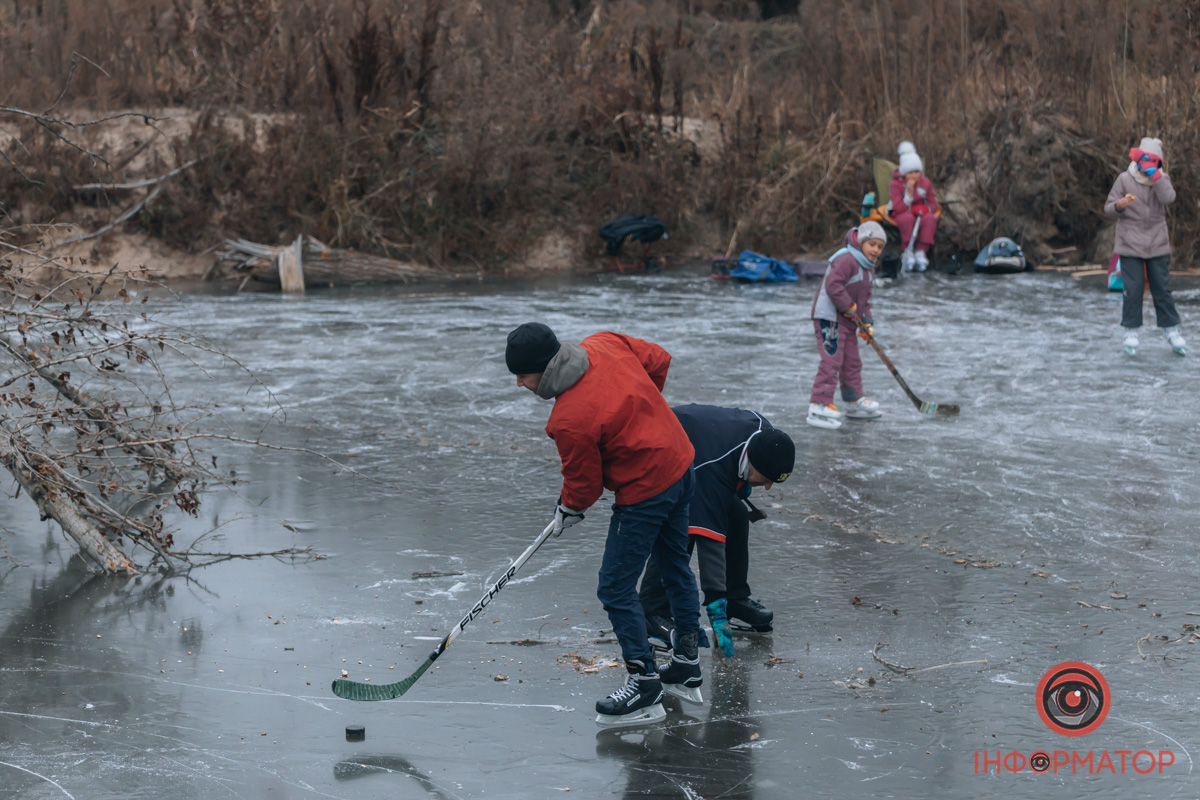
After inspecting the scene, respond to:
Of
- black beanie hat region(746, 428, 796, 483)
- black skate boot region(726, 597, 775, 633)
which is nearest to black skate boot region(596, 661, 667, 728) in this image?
black skate boot region(726, 597, 775, 633)

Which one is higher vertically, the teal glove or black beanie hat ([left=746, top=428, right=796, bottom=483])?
black beanie hat ([left=746, top=428, right=796, bottom=483])

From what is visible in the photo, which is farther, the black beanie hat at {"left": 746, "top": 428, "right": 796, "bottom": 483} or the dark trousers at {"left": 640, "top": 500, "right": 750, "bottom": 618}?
the dark trousers at {"left": 640, "top": 500, "right": 750, "bottom": 618}

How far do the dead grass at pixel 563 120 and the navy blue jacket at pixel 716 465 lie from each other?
612 inches

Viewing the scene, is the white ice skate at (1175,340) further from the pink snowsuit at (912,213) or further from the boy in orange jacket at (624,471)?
the boy in orange jacket at (624,471)

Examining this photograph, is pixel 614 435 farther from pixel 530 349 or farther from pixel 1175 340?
pixel 1175 340

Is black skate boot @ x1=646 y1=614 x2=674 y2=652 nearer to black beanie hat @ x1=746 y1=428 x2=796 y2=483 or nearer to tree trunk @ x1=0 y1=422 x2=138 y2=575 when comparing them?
black beanie hat @ x1=746 y1=428 x2=796 y2=483

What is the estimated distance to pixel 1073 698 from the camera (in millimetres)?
4625

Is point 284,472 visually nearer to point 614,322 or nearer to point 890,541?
point 890,541

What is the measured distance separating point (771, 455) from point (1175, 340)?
8000 millimetres

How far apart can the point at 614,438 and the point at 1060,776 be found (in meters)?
1.91

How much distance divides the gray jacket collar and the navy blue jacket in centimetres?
77

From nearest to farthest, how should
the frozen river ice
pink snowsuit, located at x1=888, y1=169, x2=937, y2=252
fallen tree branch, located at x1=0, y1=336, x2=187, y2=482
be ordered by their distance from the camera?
the frozen river ice
fallen tree branch, located at x1=0, y1=336, x2=187, y2=482
pink snowsuit, located at x1=888, y1=169, x2=937, y2=252

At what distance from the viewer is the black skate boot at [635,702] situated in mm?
4512

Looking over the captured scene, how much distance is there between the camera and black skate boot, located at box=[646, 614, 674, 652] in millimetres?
5285
